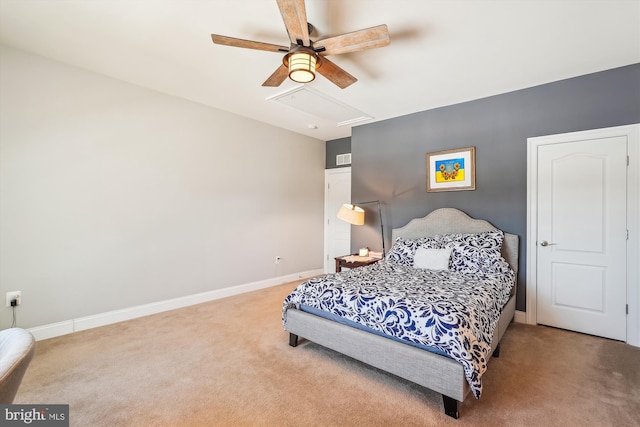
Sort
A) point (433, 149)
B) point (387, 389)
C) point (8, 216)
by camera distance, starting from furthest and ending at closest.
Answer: point (433, 149)
point (8, 216)
point (387, 389)

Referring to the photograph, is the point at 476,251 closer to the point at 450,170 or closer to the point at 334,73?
the point at 450,170

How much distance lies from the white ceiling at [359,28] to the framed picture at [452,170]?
71 centimetres

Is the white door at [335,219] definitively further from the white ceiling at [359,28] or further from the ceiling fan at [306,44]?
the ceiling fan at [306,44]

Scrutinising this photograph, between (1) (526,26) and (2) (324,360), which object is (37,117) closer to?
(2) (324,360)

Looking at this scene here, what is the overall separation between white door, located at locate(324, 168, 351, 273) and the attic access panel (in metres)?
1.34

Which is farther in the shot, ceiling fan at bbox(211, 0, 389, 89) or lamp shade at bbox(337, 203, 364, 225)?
lamp shade at bbox(337, 203, 364, 225)

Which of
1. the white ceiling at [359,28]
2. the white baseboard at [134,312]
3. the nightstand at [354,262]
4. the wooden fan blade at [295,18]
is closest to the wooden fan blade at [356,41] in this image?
the wooden fan blade at [295,18]

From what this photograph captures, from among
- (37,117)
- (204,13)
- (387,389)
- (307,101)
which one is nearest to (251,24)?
(204,13)

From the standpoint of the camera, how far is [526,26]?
2258 millimetres

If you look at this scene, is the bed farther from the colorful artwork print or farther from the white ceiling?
the white ceiling

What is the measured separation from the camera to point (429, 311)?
1.95 metres

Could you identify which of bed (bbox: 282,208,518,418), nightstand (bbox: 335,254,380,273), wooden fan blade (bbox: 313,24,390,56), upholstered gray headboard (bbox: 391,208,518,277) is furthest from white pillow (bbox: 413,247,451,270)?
wooden fan blade (bbox: 313,24,390,56)

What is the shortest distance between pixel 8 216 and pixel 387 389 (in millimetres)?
3527

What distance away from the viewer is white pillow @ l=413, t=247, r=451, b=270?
323cm
